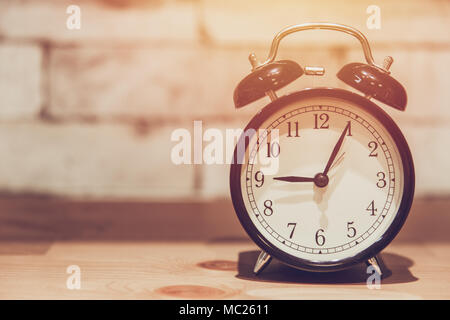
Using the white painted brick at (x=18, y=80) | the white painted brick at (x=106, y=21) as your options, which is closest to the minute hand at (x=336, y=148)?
the white painted brick at (x=106, y=21)

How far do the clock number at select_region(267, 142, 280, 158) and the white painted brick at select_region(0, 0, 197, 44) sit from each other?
0.56m

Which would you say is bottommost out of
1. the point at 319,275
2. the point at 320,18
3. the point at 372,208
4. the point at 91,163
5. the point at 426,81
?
the point at 319,275

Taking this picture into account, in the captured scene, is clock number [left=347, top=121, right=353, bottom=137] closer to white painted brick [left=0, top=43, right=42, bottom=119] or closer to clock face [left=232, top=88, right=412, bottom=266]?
clock face [left=232, top=88, right=412, bottom=266]

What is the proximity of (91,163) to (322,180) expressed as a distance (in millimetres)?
714

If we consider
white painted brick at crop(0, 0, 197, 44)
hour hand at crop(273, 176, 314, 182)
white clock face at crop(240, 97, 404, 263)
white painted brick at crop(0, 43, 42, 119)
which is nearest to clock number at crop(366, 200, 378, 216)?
white clock face at crop(240, 97, 404, 263)

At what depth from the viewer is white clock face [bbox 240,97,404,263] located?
1.07m

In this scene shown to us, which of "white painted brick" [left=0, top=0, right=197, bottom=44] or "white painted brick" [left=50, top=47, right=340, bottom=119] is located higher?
"white painted brick" [left=0, top=0, right=197, bottom=44]

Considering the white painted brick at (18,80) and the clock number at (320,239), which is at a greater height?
the white painted brick at (18,80)

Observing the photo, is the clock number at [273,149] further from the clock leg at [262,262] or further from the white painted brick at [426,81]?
the white painted brick at [426,81]

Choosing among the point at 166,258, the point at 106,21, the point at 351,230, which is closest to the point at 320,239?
the point at 351,230

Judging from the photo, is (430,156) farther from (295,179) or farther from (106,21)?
(106,21)

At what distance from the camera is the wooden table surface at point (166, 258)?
3.28ft

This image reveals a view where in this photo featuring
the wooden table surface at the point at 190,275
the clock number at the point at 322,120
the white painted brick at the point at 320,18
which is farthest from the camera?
the white painted brick at the point at 320,18

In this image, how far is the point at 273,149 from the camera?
3.56 feet
